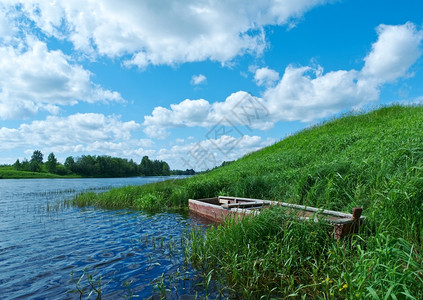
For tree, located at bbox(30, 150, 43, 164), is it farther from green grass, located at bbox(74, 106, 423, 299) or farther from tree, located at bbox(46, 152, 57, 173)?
green grass, located at bbox(74, 106, 423, 299)

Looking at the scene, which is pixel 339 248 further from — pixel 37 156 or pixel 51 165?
pixel 37 156

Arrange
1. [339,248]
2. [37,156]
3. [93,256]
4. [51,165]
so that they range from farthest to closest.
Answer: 1. [37,156]
2. [51,165]
3. [93,256]
4. [339,248]

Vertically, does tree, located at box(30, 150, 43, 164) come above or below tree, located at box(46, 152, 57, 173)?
above

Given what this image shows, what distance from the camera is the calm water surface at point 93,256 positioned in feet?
16.4

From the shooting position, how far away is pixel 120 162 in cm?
9931

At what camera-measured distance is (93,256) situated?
22.1 ft

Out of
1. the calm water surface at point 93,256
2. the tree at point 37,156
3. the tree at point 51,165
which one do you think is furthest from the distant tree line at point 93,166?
the calm water surface at point 93,256

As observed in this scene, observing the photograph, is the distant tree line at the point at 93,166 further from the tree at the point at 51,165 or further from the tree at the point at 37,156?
the tree at the point at 37,156

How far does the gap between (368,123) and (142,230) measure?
54.3 ft

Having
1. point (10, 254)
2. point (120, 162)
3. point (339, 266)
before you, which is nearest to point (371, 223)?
point (339, 266)

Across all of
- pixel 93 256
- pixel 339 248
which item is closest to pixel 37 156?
pixel 93 256

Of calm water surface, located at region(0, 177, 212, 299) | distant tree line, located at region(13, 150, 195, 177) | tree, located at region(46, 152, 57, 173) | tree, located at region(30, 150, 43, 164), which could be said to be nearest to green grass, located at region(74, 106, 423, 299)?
calm water surface, located at region(0, 177, 212, 299)

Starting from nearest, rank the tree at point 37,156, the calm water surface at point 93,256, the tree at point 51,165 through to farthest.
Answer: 1. the calm water surface at point 93,256
2. the tree at point 51,165
3. the tree at point 37,156

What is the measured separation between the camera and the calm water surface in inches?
196
